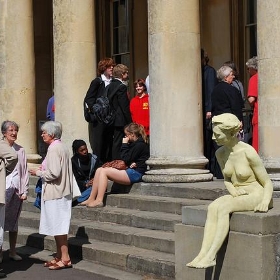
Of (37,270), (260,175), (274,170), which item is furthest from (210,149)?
(260,175)

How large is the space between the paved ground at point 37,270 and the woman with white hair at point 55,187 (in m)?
0.45

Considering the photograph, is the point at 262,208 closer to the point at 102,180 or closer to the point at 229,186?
the point at 229,186

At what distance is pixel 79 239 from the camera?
10398 mm

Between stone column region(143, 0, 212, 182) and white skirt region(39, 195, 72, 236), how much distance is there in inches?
85.5

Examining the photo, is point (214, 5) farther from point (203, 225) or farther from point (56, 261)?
point (203, 225)

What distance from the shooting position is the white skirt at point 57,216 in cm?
927

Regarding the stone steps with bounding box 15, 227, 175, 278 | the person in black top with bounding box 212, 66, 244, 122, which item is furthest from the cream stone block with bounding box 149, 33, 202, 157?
the stone steps with bounding box 15, 227, 175, 278

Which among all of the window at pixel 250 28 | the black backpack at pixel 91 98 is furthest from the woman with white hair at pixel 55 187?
the window at pixel 250 28

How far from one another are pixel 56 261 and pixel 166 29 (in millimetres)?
3747

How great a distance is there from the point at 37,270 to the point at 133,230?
1.34m

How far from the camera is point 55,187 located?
30.4ft

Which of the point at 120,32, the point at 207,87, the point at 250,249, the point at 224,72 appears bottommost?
the point at 250,249

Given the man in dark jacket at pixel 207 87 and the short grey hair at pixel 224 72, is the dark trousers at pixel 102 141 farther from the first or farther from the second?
the short grey hair at pixel 224 72

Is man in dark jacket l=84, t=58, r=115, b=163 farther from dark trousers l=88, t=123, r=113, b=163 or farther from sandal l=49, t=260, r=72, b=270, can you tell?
sandal l=49, t=260, r=72, b=270
